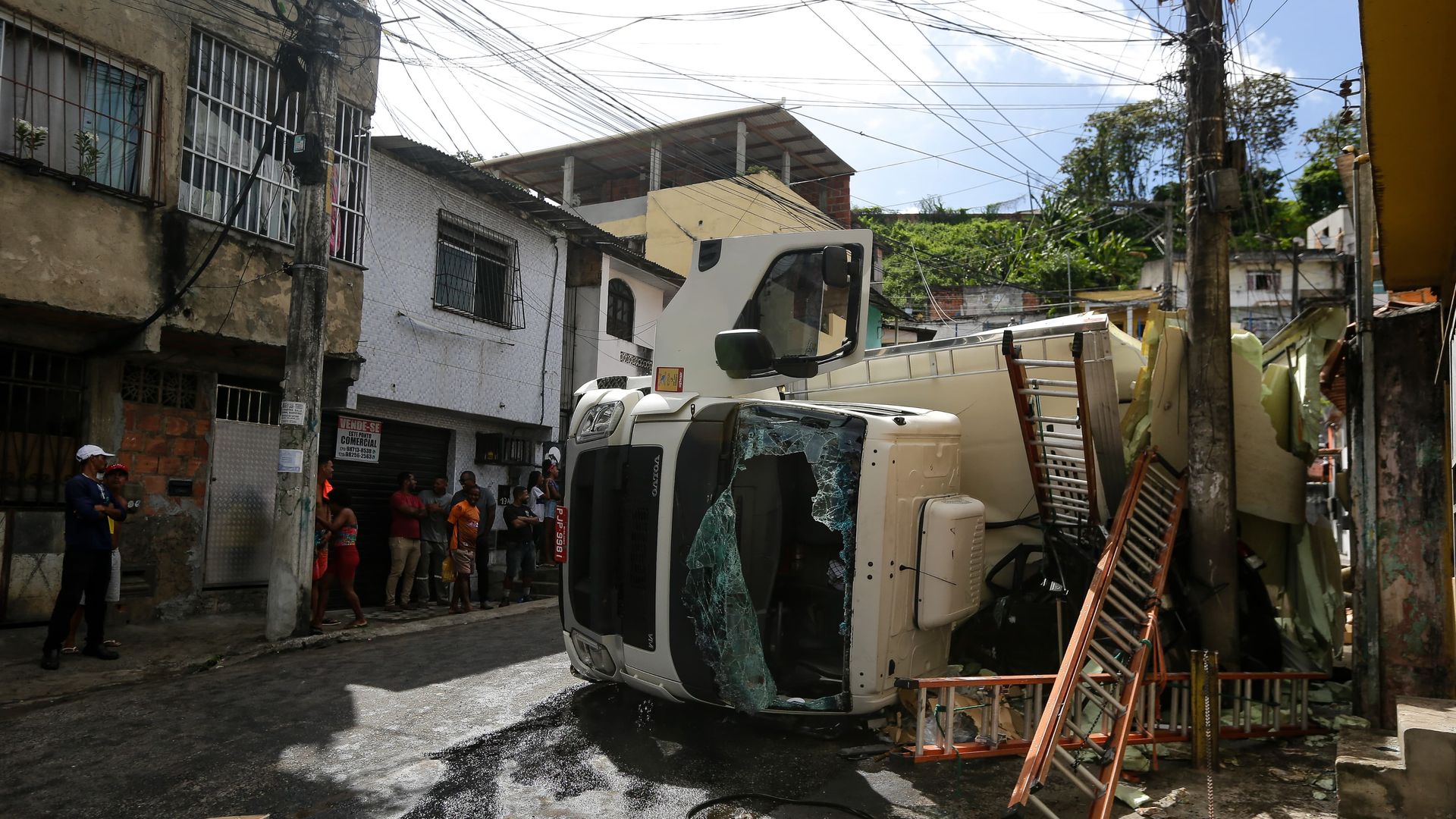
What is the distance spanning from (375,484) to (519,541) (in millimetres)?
2325

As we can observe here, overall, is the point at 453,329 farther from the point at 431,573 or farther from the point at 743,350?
the point at 743,350

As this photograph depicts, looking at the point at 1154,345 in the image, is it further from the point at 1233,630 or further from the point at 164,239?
the point at 164,239

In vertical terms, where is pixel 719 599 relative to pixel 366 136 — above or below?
below

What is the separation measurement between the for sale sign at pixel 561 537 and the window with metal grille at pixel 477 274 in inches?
299

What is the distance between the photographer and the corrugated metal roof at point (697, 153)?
25312mm

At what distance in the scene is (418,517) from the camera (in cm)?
988

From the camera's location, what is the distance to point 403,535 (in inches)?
387

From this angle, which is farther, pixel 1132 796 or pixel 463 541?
pixel 463 541

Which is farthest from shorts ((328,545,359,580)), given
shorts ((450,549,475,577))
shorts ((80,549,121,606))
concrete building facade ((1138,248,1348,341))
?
concrete building facade ((1138,248,1348,341))

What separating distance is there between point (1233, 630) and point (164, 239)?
9413 mm

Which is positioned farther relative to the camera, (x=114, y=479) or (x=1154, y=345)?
(x=114, y=479)

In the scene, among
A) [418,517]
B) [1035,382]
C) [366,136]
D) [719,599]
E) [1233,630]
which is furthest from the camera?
[366,136]

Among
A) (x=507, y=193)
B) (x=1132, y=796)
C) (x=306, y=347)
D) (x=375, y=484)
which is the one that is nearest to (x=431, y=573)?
(x=375, y=484)

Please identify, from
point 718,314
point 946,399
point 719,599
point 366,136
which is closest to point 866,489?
point 719,599
